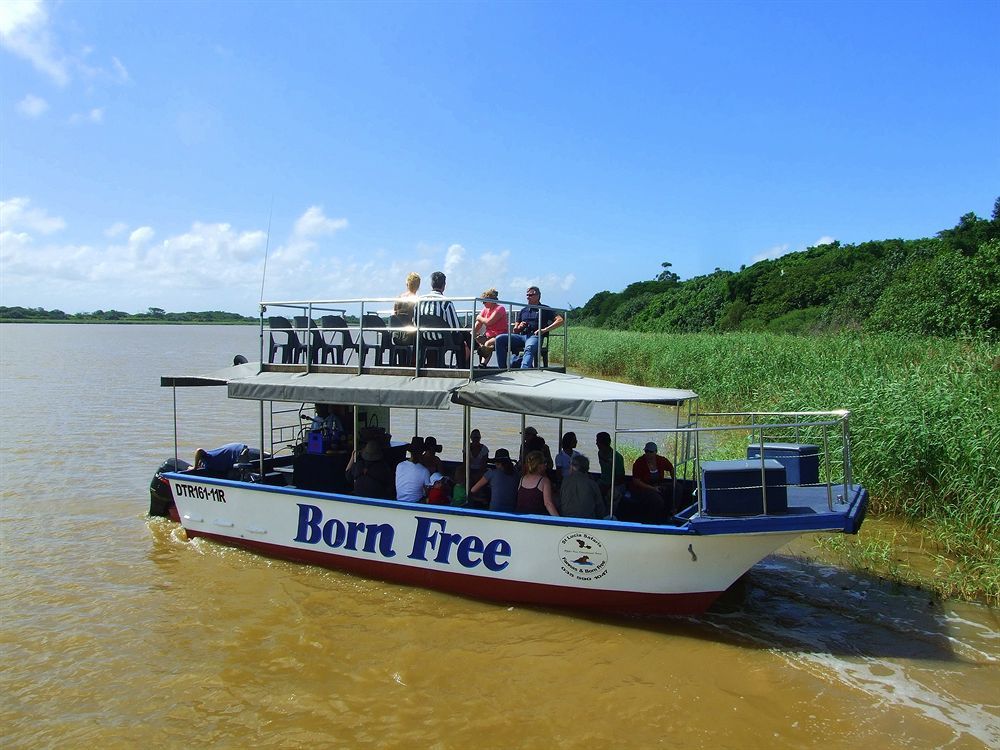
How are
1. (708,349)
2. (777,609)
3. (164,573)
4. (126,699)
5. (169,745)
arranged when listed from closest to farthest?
(169,745) → (126,699) → (777,609) → (164,573) → (708,349)

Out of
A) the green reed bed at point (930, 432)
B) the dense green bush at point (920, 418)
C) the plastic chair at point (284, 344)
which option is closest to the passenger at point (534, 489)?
the plastic chair at point (284, 344)

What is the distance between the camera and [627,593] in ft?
22.6

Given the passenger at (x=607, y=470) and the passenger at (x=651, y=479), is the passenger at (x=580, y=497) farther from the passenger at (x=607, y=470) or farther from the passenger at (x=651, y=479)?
the passenger at (x=607, y=470)

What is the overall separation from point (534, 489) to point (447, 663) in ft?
6.12

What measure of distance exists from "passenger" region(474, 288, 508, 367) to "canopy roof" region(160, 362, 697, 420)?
539 millimetres

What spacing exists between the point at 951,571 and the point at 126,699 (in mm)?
8192

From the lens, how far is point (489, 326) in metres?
8.64

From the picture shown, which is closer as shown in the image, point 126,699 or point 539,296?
point 126,699

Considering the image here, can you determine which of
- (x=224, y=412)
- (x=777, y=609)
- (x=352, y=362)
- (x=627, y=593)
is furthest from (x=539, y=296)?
(x=224, y=412)

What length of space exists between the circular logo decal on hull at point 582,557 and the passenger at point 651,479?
0.97 m

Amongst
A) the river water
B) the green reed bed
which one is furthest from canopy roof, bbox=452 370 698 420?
the green reed bed

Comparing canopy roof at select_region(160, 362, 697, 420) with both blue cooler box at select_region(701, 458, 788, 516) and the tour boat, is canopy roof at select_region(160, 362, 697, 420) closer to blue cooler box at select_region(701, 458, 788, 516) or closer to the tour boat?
the tour boat

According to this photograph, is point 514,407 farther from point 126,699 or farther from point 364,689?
point 126,699

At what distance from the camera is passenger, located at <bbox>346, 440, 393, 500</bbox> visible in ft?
26.3
